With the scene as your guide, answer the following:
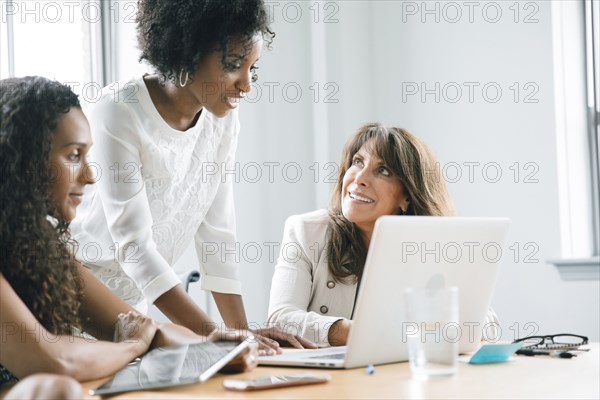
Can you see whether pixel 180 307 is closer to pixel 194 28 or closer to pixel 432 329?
pixel 194 28

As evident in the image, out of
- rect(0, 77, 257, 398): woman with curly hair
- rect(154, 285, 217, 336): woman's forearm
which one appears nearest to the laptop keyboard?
rect(0, 77, 257, 398): woman with curly hair

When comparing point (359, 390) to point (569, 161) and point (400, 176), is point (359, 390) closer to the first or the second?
point (400, 176)

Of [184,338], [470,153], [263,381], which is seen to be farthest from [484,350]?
[470,153]

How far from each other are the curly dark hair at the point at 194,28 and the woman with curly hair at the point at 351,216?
500mm

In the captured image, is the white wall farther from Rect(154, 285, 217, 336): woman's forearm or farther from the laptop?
the laptop

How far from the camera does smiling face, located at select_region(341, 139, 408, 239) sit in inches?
85.9

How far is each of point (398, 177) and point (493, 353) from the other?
88 centimetres

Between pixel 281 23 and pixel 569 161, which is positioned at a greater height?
pixel 281 23

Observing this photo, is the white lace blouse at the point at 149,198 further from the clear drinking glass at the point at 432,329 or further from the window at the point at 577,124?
the window at the point at 577,124

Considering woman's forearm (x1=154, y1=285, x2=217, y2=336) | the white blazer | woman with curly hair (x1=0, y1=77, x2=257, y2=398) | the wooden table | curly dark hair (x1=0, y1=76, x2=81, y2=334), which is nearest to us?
the wooden table

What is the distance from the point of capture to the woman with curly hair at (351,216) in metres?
2.12

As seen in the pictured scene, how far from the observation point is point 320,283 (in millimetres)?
2141

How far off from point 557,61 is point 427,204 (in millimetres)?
1100

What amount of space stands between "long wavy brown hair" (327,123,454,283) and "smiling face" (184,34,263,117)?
52cm
